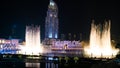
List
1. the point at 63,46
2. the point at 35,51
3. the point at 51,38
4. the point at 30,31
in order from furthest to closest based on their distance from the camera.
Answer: the point at 51,38 → the point at 63,46 → the point at 30,31 → the point at 35,51

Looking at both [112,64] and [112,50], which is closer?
[112,64]

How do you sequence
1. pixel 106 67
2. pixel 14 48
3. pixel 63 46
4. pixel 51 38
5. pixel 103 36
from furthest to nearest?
pixel 51 38, pixel 63 46, pixel 14 48, pixel 103 36, pixel 106 67

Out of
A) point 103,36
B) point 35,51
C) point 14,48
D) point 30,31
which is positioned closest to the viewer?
point 103,36

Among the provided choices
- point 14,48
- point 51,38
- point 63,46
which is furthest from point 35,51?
point 51,38

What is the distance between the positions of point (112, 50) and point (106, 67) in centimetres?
6232

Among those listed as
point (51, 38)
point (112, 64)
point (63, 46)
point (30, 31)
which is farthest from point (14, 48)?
point (112, 64)

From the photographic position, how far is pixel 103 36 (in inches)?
3140

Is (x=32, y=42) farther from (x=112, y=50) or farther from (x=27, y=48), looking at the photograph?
(x=112, y=50)

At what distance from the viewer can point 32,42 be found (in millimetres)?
94688

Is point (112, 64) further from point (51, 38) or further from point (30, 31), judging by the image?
point (51, 38)

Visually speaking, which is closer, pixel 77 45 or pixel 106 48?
pixel 106 48

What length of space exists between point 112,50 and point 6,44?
3829cm

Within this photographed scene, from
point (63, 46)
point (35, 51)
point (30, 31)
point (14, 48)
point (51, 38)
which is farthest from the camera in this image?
point (51, 38)

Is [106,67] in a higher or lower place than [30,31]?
lower
